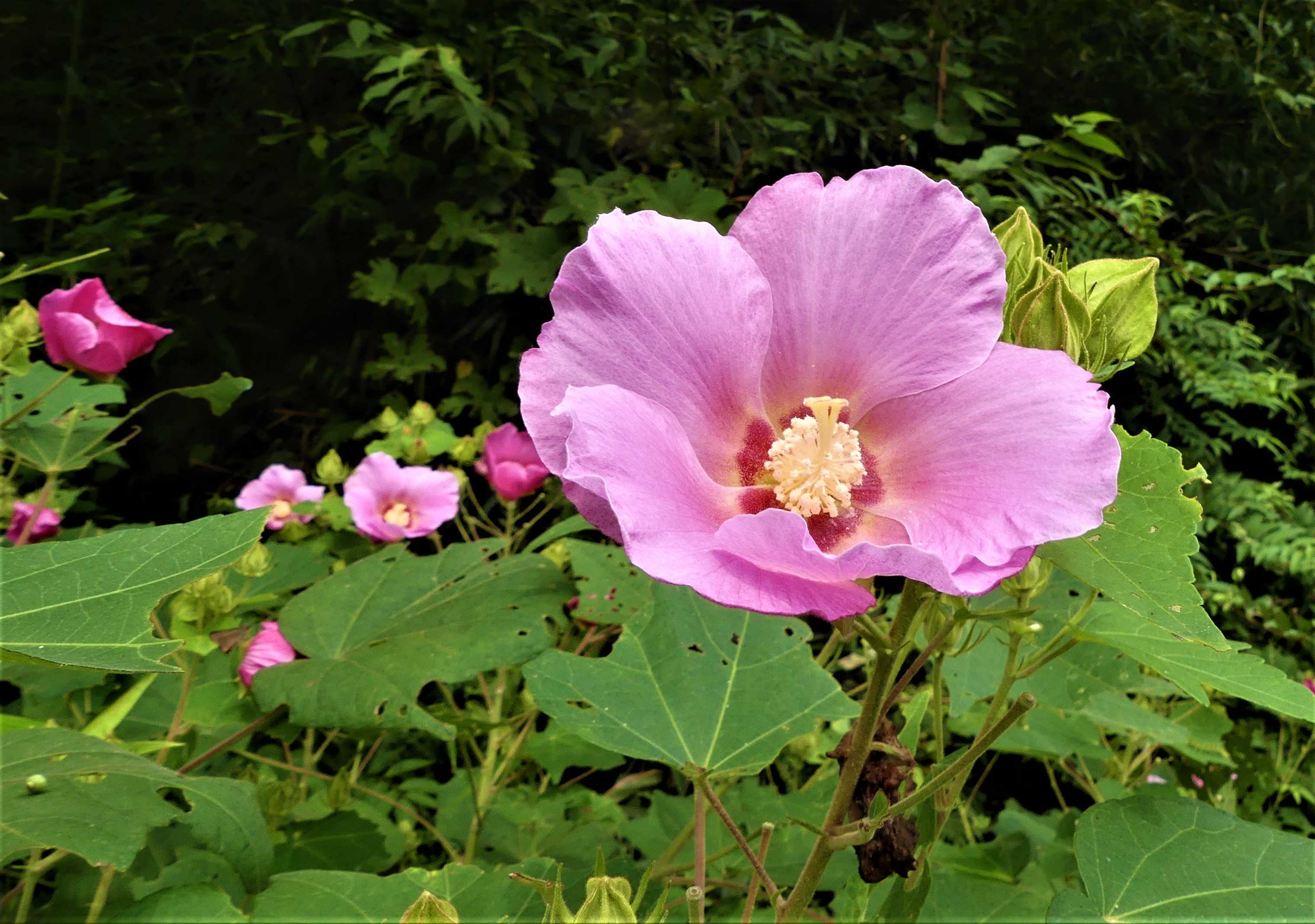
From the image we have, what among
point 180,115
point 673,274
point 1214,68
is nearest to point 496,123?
point 180,115

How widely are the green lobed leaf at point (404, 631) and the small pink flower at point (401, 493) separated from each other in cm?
24

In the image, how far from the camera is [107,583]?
1.79 ft

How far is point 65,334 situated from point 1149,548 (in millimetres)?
1074

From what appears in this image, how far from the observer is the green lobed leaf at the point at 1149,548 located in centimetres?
42

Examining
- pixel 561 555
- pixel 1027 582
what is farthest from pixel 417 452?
pixel 1027 582

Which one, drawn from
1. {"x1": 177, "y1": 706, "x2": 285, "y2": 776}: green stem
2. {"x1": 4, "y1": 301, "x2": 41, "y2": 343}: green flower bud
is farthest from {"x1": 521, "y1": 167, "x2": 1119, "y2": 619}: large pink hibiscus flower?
{"x1": 4, "y1": 301, "x2": 41, "y2": 343}: green flower bud

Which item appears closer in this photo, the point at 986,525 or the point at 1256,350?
the point at 986,525

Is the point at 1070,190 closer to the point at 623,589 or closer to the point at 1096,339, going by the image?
the point at 623,589

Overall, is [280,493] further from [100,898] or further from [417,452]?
[100,898]

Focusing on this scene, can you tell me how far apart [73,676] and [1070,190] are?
2.46 m

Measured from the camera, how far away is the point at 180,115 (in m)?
2.65

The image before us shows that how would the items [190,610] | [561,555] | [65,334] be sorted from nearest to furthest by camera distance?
[190,610] → [65,334] → [561,555]

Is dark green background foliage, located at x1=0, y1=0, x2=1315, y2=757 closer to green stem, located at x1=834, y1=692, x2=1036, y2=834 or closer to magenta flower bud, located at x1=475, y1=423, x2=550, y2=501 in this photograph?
magenta flower bud, located at x1=475, y1=423, x2=550, y2=501

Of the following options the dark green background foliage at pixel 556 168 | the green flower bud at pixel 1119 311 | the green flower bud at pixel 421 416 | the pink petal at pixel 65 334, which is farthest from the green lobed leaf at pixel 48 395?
the dark green background foliage at pixel 556 168
